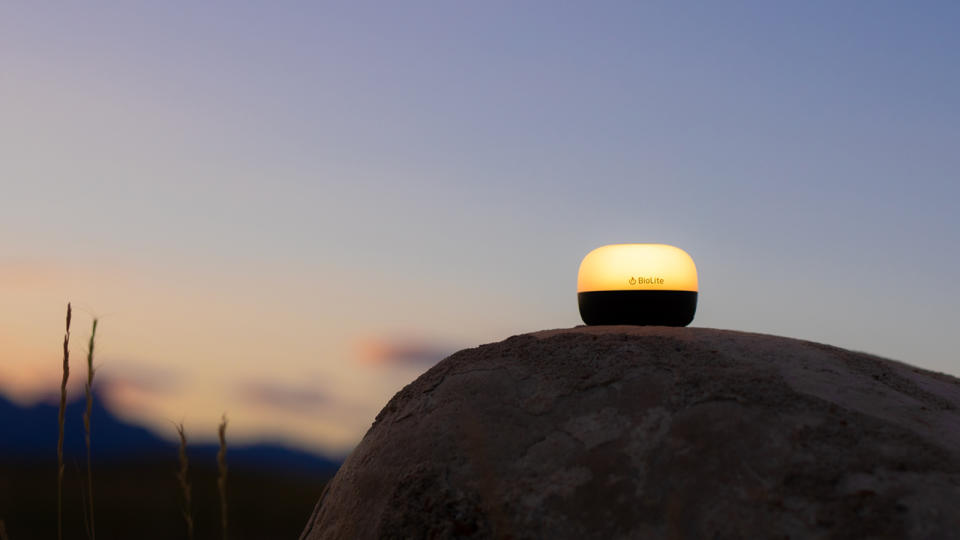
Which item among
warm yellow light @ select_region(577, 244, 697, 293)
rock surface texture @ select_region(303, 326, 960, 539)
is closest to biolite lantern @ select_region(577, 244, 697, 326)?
warm yellow light @ select_region(577, 244, 697, 293)

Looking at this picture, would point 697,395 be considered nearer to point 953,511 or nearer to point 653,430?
point 653,430

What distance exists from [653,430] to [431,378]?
963mm

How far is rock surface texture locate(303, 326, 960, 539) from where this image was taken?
2014 mm

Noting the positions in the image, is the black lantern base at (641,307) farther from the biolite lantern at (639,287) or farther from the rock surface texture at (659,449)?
the rock surface texture at (659,449)

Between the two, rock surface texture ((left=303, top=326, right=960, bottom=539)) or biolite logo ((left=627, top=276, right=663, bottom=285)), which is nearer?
rock surface texture ((left=303, top=326, right=960, bottom=539))

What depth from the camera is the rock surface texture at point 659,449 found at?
201 centimetres

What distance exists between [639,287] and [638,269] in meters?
0.07

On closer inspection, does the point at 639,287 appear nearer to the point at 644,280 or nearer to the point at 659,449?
the point at 644,280

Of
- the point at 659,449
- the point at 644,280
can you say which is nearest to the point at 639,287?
the point at 644,280

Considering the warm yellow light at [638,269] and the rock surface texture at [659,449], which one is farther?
the warm yellow light at [638,269]

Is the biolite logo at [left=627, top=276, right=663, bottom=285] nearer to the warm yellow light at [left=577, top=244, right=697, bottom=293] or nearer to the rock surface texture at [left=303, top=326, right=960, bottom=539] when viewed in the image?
the warm yellow light at [left=577, top=244, right=697, bottom=293]

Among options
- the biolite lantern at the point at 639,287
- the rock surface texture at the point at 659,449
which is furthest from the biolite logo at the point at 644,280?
the rock surface texture at the point at 659,449

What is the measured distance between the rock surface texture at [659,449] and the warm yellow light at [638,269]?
581mm

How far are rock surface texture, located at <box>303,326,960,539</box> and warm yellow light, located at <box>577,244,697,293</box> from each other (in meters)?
0.58
